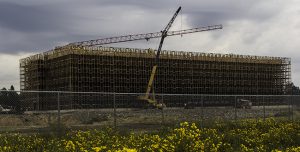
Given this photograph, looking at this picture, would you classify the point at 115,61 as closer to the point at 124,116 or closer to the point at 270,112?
the point at 270,112

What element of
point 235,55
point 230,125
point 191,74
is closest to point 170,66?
point 191,74

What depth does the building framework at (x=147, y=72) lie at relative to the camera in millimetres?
82125

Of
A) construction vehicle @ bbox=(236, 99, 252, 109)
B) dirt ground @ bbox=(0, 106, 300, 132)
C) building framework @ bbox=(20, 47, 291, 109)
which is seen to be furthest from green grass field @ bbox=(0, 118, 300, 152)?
building framework @ bbox=(20, 47, 291, 109)

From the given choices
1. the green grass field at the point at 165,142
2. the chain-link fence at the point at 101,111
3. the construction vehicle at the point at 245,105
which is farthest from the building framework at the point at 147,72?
the green grass field at the point at 165,142

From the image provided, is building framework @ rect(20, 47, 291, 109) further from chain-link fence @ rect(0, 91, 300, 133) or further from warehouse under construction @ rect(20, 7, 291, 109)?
chain-link fence @ rect(0, 91, 300, 133)

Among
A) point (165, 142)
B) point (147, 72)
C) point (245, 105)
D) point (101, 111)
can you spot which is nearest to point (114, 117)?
point (101, 111)

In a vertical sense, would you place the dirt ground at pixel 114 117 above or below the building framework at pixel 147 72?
below

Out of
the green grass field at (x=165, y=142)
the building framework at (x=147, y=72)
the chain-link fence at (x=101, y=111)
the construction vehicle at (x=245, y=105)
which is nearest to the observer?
the green grass field at (x=165, y=142)

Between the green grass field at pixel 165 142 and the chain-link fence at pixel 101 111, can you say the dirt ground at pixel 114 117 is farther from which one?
the green grass field at pixel 165 142

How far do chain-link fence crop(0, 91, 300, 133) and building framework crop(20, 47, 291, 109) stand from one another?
51.3 metres

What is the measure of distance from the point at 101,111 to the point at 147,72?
6763cm

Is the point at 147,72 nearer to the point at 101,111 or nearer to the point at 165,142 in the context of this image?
the point at 101,111

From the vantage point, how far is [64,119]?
2050 cm

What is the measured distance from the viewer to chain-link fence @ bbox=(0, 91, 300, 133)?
18578 mm
